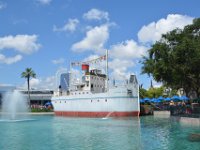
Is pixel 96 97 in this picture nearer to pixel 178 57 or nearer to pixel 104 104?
pixel 104 104

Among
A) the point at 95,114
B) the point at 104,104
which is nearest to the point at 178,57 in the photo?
the point at 104,104

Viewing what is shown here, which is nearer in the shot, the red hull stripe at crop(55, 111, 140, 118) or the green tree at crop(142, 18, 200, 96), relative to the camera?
the green tree at crop(142, 18, 200, 96)

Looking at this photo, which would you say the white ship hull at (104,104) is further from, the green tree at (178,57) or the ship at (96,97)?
the green tree at (178,57)

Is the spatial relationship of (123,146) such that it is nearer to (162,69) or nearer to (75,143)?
(75,143)

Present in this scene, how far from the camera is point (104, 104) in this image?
67.6 meters

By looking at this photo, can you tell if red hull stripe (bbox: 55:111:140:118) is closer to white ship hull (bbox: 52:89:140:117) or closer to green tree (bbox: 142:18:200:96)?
white ship hull (bbox: 52:89:140:117)

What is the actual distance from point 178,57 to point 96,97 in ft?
91.6

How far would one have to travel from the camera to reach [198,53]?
4194 centimetres

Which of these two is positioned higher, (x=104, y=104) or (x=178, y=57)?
(x=178, y=57)

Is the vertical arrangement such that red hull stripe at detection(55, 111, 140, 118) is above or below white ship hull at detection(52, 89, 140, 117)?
below

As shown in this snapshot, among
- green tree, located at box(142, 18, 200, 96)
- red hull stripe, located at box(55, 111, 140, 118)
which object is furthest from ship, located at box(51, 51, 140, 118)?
green tree, located at box(142, 18, 200, 96)

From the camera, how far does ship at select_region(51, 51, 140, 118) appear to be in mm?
65250

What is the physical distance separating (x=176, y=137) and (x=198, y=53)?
47.1ft

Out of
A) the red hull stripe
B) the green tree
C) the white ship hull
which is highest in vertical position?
the green tree
